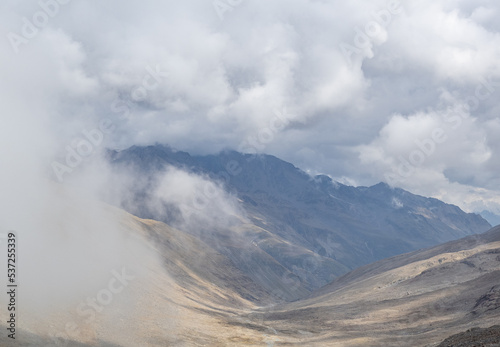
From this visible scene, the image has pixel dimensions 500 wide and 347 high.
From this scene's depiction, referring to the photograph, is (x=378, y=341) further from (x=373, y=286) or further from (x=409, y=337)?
(x=373, y=286)

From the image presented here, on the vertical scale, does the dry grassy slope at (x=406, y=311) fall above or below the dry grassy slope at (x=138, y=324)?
above

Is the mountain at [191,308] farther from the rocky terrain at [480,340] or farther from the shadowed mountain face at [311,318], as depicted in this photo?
the rocky terrain at [480,340]

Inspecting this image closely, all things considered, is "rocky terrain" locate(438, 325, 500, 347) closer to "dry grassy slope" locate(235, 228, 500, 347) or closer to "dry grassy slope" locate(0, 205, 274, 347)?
"dry grassy slope" locate(235, 228, 500, 347)

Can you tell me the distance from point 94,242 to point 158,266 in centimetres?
3889

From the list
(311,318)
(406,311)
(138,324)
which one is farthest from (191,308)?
(406,311)

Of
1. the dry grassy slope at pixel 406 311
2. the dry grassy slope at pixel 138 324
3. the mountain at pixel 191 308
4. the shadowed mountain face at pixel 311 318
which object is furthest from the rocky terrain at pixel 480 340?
the dry grassy slope at pixel 138 324

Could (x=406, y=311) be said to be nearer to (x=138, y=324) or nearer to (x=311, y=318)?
(x=311, y=318)

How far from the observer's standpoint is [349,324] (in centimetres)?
11544

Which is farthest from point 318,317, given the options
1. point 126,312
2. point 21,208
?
A: point 21,208

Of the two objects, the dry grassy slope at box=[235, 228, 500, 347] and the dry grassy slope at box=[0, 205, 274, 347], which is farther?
the dry grassy slope at box=[235, 228, 500, 347]

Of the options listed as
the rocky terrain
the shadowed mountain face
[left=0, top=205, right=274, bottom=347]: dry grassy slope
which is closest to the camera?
the rocky terrain

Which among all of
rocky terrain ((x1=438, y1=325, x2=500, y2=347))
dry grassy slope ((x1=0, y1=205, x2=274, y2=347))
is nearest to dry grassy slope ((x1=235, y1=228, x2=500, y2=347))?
dry grassy slope ((x1=0, y1=205, x2=274, y2=347))

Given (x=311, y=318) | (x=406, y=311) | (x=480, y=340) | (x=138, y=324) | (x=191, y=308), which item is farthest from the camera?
(x=311, y=318)

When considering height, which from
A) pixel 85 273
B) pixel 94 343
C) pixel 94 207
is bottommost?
pixel 94 343
